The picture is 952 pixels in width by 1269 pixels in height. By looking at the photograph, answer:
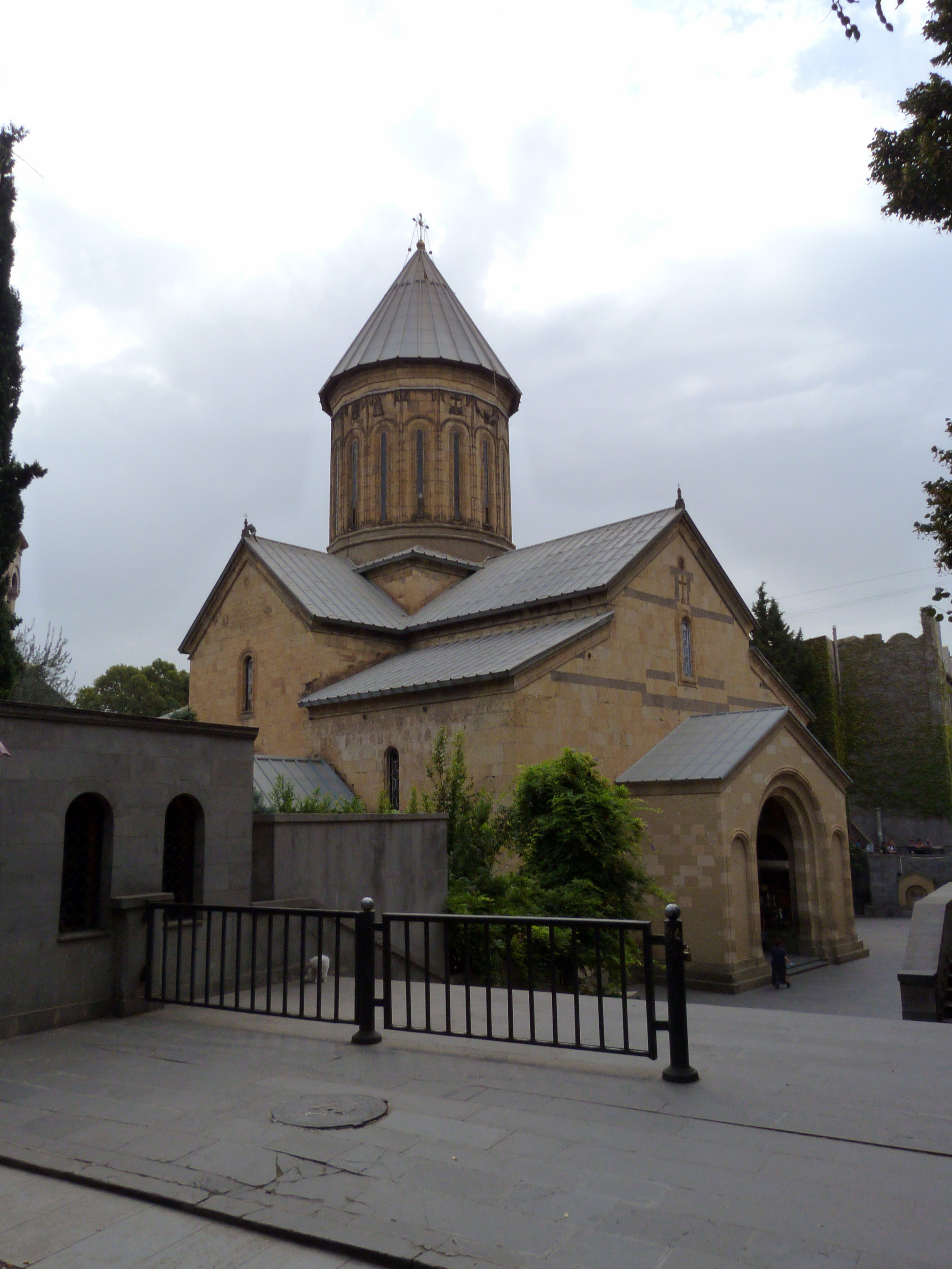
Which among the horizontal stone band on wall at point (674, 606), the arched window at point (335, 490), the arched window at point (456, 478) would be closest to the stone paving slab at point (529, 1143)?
the horizontal stone band on wall at point (674, 606)

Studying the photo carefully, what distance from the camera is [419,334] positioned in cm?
2545

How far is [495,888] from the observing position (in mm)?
12781

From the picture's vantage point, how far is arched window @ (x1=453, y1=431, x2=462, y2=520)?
953 inches

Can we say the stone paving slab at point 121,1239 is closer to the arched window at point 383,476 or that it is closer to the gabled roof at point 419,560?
the gabled roof at point 419,560

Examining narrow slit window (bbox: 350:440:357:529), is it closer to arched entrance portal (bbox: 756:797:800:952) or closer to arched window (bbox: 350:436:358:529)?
arched window (bbox: 350:436:358:529)

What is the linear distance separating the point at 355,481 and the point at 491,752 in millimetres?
12062

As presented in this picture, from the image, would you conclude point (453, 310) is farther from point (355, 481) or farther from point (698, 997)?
point (698, 997)

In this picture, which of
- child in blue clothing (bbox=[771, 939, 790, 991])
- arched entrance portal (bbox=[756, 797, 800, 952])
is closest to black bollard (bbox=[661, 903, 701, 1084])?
child in blue clothing (bbox=[771, 939, 790, 991])

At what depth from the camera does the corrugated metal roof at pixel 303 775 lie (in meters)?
16.4

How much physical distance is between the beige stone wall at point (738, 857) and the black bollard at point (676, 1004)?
10112mm

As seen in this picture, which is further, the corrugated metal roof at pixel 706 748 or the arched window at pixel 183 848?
the corrugated metal roof at pixel 706 748

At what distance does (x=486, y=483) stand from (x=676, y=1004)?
20.8 m

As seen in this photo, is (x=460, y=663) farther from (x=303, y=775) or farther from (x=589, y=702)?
(x=303, y=775)

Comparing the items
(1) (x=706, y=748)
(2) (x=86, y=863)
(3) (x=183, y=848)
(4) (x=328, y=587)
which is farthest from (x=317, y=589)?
(2) (x=86, y=863)
